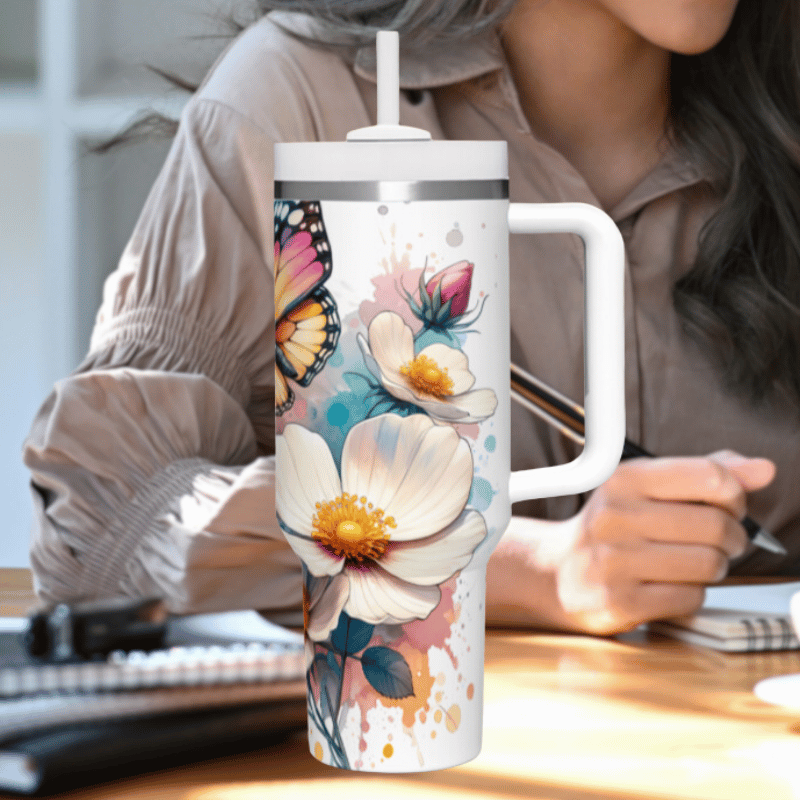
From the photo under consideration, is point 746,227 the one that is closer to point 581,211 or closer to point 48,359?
point 581,211

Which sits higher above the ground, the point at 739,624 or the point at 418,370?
the point at 418,370

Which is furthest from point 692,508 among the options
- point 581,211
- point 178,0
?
point 178,0

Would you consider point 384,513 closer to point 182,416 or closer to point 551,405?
point 551,405

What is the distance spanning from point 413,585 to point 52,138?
233 cm

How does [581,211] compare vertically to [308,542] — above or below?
above

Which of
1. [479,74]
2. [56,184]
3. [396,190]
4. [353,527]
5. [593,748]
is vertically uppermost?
[56,184]

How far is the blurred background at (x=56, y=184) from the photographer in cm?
238

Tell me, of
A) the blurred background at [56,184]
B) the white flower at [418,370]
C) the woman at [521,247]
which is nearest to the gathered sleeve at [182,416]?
the woman at [521,247]

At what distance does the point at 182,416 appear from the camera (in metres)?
0.87

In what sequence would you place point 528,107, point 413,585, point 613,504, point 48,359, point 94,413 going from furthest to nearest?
1. point 48,359
2. point 528,107
3. point 94,413
4. point 613,504
5. point 413,585

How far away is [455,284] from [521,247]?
665 millimetres

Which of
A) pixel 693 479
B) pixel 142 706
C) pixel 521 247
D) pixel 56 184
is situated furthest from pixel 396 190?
pixel 56 184

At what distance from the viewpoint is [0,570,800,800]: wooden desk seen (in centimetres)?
43

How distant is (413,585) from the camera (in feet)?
1.41
